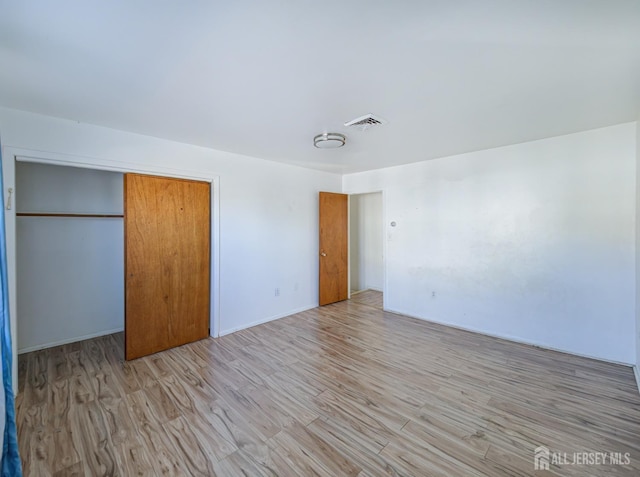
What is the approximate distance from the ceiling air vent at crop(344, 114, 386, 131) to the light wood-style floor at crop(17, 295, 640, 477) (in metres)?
2.48

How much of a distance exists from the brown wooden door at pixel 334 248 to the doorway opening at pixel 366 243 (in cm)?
83

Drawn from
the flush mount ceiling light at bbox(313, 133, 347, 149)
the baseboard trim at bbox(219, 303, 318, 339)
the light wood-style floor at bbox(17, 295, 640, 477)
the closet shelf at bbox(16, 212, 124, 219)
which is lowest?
the light wood-style floor at bbox(17, 295, 640, 477)

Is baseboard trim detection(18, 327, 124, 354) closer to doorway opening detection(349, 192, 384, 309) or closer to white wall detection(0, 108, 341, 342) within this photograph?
white wall detection(0, 108, 341, 342)

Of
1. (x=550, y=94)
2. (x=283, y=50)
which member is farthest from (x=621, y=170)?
(x=283, y=50)

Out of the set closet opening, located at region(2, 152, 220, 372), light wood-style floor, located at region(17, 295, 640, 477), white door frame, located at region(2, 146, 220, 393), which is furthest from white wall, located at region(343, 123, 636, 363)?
closet opening, located at region(2, 152, 220, 372)

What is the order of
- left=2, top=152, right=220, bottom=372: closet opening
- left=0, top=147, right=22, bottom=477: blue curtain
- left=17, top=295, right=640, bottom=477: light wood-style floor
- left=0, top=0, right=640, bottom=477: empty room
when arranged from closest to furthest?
left=0, top=147, right=22, bottom=477: blue curtain, left=0, top=0, right=640, bottom=477: empty room, left=17, top=295, right=640, bottom=477: light wood-style floor, left=2, top=152, right=220, bottom=372: closet opening

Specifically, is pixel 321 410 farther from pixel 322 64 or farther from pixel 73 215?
pixel 73 215

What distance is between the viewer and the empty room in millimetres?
1477

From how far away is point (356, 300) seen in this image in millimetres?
5285

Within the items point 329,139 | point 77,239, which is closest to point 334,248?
point 329,139

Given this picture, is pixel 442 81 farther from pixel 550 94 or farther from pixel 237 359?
pixel 237 359

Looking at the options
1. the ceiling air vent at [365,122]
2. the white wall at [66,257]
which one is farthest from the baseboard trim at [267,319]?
the ceiling air vent at [365,122]

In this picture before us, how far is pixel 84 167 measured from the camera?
260 centimetres

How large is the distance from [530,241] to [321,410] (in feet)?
10.2
